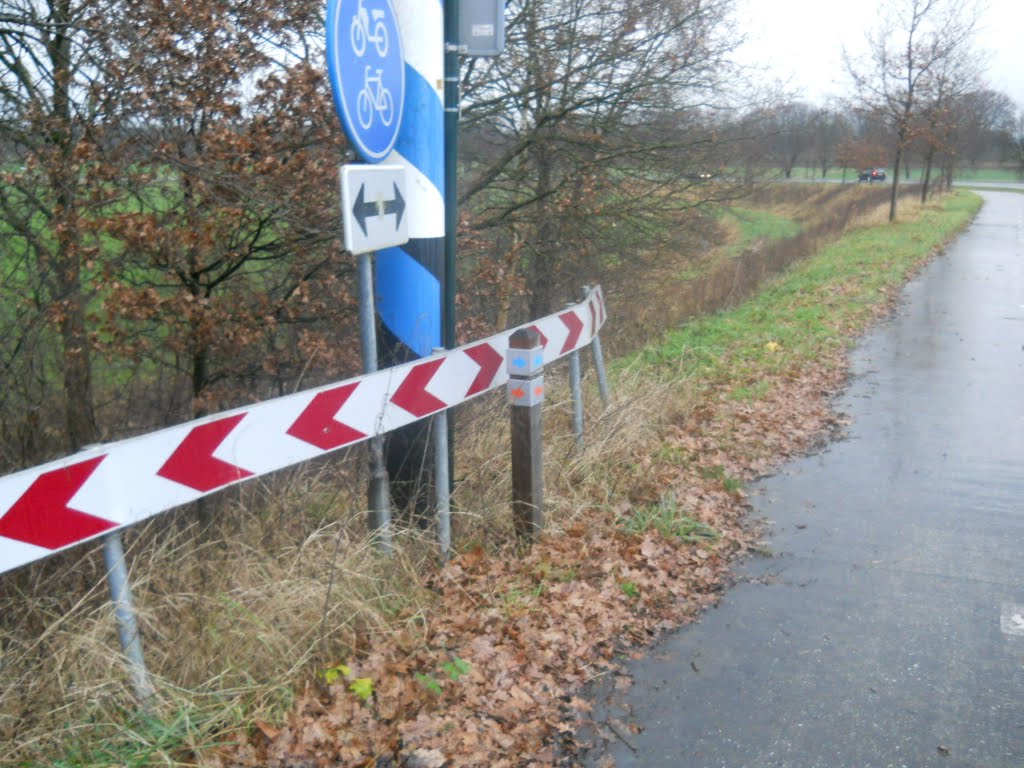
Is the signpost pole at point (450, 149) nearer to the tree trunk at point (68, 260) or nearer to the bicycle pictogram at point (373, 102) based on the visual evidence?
the bicycle pictogram at point (373, 102)

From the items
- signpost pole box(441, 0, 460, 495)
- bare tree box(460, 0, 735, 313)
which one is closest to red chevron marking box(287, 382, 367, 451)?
signpost pole box(441, 0, 460, 495)

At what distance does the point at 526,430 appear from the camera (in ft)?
17.4

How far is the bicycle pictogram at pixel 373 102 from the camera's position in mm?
4125

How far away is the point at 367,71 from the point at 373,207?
560mm

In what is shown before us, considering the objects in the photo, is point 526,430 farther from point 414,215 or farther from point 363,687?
point 363,687

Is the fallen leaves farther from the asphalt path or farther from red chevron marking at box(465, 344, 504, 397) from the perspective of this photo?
red chevron marking at box(465, 344, 504, 397)

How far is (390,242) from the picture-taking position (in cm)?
450

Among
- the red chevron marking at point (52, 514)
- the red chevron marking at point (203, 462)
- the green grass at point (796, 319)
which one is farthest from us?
the green grass at point (796, 319)

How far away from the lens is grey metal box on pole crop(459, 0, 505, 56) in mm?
5301

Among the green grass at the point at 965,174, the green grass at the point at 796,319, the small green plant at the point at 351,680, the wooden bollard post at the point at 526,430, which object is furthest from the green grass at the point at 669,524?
the green grass at the point at 965,174

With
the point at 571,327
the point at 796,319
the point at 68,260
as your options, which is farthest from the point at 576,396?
the point at 796,319

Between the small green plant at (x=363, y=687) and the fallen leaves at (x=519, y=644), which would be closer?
the fallen leaves at (x=519, y=644)

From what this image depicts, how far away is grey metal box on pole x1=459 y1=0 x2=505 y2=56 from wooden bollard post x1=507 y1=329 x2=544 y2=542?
4.97ft

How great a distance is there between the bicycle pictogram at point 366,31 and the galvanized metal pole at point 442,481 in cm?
178
